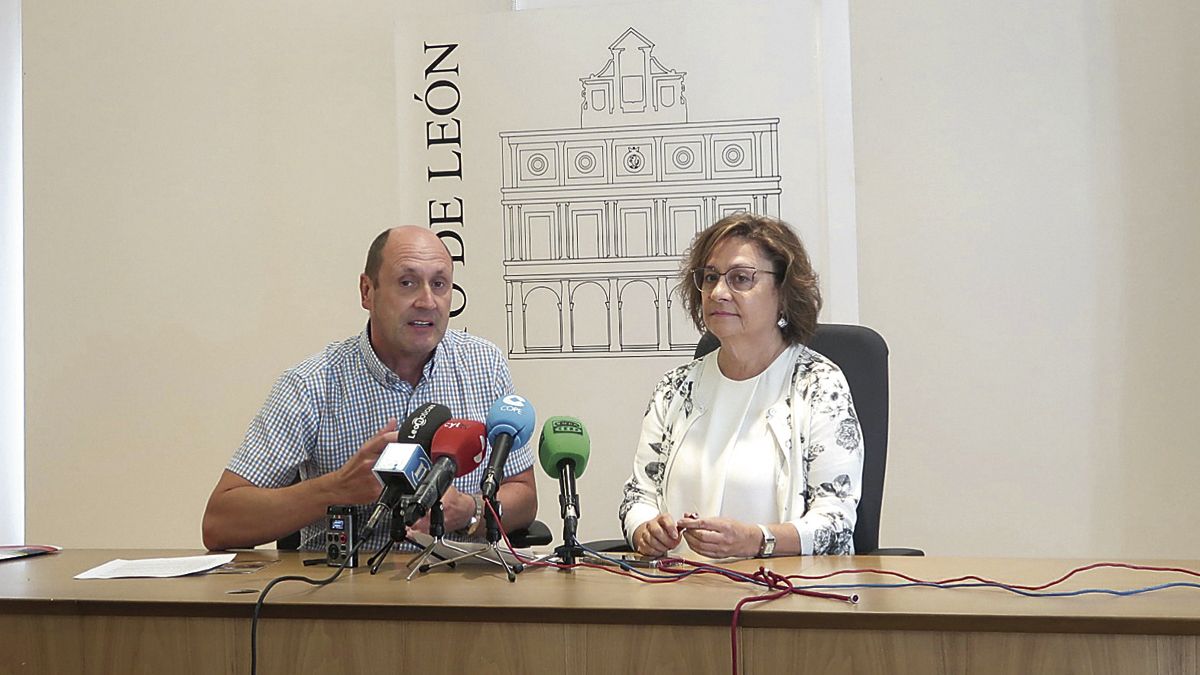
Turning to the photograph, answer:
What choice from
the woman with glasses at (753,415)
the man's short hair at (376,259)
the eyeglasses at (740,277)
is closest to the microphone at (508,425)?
the woman with glasses at (753,415)

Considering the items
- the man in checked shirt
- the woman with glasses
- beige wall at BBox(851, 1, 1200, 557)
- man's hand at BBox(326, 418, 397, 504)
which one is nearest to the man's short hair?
the man in checked shirt

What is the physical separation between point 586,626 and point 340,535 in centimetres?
64

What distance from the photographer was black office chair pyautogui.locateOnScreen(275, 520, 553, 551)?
8.14ft

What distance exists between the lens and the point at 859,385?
2.49 m

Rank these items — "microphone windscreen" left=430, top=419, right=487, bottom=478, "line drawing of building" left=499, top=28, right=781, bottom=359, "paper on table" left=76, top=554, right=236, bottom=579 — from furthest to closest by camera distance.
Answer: "line drawing of building" left=499, top=28, right=781, bottom=359 < "paper on table" left=76, top=554, right=236, bottom=579 < "microphone windscreen" left=430, top=419, right=487, bottom=478

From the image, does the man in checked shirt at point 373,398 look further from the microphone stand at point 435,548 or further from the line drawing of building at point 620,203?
the line drawing of building at point 620,203

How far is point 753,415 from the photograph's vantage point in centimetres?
236

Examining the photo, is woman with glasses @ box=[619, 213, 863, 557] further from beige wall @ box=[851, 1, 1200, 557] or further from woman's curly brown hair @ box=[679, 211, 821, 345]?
beige wall @ box=[851, 1, 1200, 557]

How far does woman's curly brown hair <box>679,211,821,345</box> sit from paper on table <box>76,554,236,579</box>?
115 cm

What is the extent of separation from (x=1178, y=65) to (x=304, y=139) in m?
2.82

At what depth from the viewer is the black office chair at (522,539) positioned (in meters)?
2.48

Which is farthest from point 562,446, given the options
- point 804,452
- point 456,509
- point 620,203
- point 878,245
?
point 878,245

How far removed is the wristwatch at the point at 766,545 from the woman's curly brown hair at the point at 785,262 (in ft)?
1.78

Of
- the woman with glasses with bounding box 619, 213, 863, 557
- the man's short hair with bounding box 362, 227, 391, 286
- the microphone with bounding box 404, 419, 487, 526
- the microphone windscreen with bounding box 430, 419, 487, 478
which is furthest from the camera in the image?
the man's short hair with bounding box 362, 227, 391, 286
